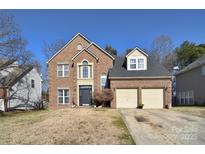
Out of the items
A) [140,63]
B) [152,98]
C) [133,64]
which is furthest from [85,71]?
[152,98]

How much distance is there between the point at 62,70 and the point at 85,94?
3681mm

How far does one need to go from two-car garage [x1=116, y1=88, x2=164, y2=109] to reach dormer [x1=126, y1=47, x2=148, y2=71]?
2.90 meters

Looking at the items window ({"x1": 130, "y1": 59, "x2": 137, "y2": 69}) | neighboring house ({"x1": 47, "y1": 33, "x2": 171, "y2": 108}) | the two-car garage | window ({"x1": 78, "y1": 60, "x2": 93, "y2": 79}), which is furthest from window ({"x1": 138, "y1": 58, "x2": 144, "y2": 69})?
window ({"x1": 78, "y1": 60, "x2": 93, "y2": 79})

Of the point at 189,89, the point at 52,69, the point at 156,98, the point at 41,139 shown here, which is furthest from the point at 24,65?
the point at 41,139

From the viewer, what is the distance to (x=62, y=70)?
3275 cm

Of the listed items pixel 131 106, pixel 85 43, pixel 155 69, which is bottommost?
pixel 131 106

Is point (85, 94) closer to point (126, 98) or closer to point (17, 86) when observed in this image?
point (126, 98)

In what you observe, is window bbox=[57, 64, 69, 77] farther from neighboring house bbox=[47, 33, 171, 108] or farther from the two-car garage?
the two-car garage

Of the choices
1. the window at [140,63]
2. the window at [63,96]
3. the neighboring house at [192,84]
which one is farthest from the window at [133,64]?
the neighboring house at [192,84]

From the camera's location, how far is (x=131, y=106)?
98.0ft

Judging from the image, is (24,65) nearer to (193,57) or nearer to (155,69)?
(155,69)
